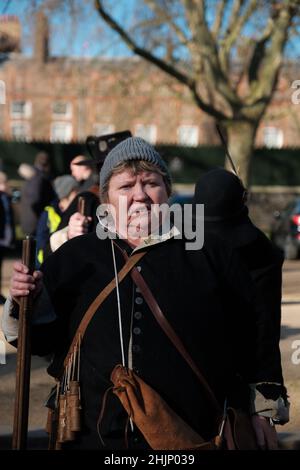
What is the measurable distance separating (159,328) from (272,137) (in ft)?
167

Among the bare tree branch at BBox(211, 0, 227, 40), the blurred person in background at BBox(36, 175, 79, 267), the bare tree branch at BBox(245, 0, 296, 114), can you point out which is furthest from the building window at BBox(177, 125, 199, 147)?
the blurred person in background at BBox(36, 175, 79, 267)

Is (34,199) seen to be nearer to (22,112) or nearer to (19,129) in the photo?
(22,112)

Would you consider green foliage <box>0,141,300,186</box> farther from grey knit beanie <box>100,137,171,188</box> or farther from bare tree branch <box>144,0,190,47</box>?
grey knit beanie <box>100,137,171,188</box>

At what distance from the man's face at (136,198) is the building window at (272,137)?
1954 inches

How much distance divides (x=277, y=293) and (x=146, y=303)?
1.33 metres

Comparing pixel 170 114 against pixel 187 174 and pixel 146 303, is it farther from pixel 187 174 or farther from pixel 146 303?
pixel 146 303

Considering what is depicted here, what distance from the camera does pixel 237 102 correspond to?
2080cm

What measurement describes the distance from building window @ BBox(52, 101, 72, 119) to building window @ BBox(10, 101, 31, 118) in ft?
4.89

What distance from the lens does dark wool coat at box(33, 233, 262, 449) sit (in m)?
3.14

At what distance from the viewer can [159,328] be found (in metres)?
3.17

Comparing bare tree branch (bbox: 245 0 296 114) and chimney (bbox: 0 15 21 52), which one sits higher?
chimney (bbox: 0 15 21 52)

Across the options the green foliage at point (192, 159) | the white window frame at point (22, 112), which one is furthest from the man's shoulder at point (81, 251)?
the white window frame at point (22, 112)

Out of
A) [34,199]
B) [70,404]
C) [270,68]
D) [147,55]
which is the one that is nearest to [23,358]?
[70,404]
